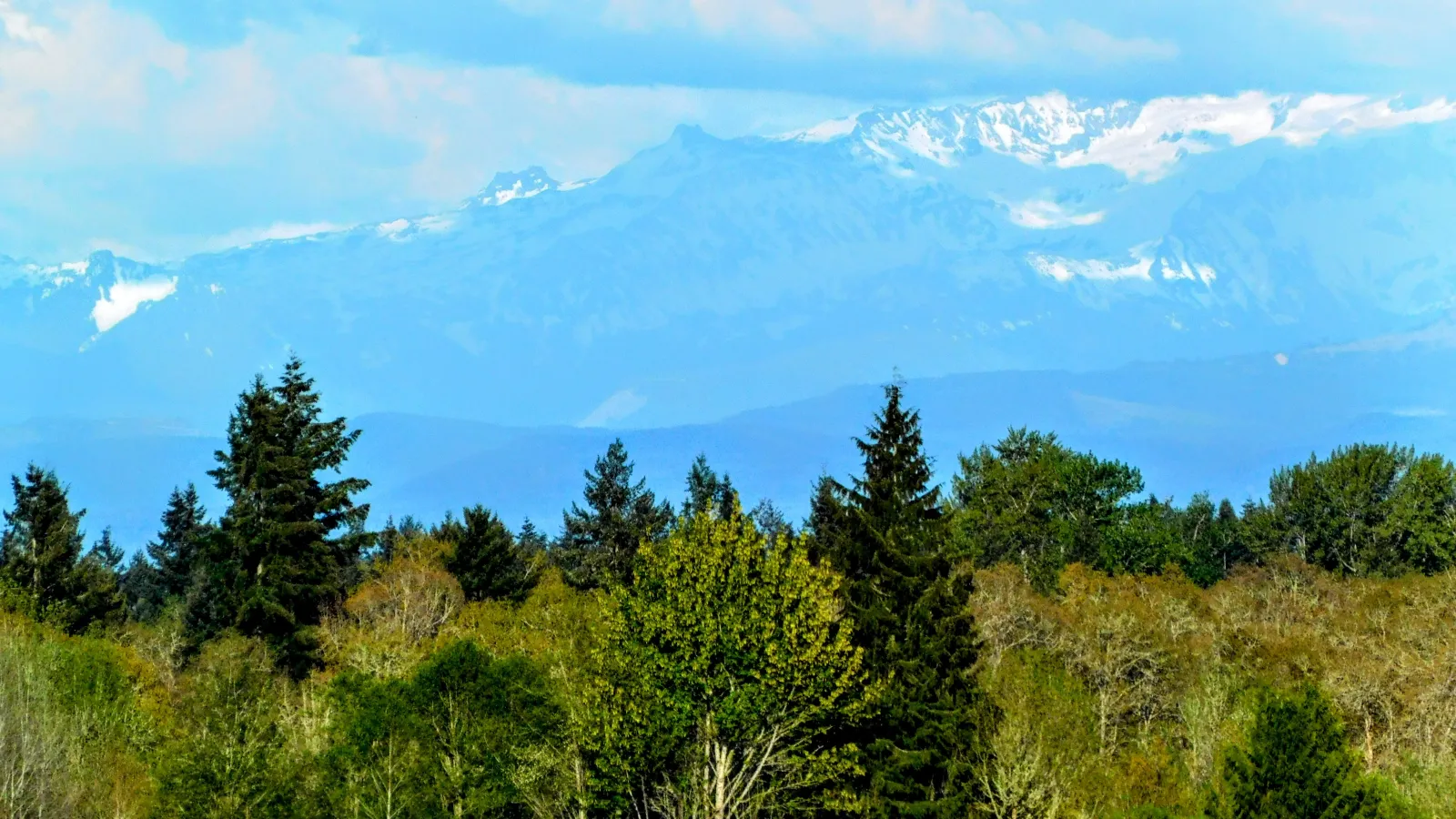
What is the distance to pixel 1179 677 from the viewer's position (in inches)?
2581

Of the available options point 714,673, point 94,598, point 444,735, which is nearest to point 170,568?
point 94,598

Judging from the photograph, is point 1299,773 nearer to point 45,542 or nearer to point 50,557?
point 50,557

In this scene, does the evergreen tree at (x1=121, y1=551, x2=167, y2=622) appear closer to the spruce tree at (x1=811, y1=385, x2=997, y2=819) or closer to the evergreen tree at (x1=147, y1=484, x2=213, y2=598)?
the evergreen tree at (x1=147, y1=484, x2=213, y2=598)

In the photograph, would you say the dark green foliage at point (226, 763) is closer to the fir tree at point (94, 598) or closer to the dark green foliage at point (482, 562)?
the fir tree at point (94, 598)

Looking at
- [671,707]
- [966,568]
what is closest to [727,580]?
[671,707]

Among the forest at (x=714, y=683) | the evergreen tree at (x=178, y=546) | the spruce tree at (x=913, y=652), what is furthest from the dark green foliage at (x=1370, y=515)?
the evergreen tree at (x=178, y=546)

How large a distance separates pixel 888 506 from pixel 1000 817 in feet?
42.0

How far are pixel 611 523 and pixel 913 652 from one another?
5018 cm

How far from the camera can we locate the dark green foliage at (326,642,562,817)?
1722 inches

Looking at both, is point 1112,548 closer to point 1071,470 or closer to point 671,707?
point 1071,470

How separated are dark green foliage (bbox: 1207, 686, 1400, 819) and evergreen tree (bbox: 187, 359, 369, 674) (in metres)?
50.7

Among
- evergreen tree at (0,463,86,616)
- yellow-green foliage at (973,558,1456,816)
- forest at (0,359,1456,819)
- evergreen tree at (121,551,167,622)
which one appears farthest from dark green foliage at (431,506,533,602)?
evergreen tree at (121,551,167,622)

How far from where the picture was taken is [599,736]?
43500 mm

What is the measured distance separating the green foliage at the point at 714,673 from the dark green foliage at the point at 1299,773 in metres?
11.8
